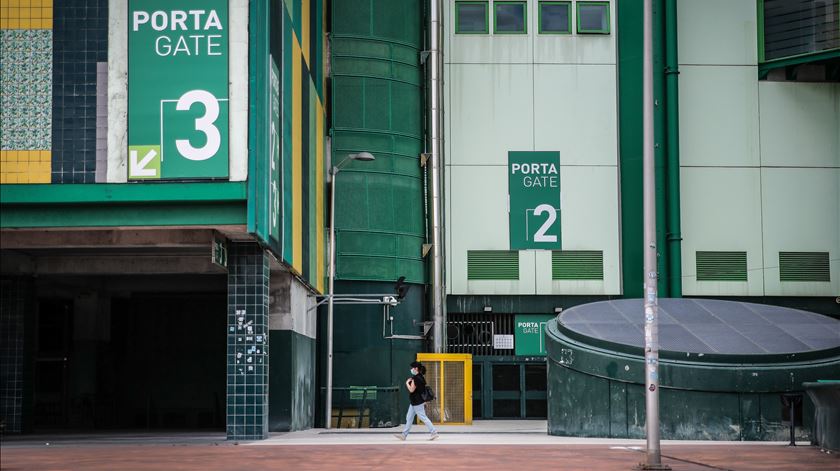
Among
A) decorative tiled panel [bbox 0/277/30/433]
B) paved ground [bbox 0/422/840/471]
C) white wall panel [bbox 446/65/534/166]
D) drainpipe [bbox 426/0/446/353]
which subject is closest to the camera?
paved ground [bbox 0/422/840/471]

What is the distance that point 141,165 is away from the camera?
81.4 ft

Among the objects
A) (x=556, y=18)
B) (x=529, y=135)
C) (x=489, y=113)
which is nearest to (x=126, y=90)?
(x=489, y=113)

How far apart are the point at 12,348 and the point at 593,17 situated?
24.6 meters

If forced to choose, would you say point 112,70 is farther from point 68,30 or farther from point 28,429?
point 28,429

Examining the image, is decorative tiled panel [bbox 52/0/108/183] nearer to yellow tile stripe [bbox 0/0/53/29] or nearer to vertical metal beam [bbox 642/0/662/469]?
yellow tile stripe [bbox 0/0/53/29]

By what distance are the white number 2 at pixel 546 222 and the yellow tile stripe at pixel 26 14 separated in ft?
76.8

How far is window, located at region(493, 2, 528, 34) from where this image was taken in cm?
4612

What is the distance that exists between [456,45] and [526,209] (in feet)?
21.8

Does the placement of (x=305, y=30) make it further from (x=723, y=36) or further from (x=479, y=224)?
(x=723, y=36)

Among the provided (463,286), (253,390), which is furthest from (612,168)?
(253,390)

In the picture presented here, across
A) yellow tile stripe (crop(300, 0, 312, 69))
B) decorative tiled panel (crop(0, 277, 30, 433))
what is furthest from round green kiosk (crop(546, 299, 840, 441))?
decorative tiled panel (crop(0, 277, 30, 433))

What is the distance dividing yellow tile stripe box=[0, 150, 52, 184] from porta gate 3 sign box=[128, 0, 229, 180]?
175cm

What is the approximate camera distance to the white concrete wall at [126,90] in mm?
24703

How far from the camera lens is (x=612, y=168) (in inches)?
1791
